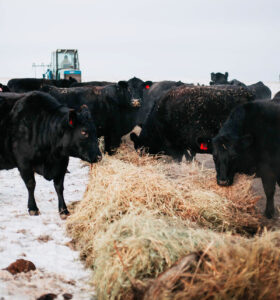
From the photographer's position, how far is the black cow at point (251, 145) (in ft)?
15.0

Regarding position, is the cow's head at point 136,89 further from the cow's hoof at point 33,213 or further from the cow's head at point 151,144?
A: the cow's hoof at point 33,213

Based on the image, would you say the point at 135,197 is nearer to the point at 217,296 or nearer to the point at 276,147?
the point at 276,147

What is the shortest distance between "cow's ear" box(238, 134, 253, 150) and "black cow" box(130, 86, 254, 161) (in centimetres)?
162

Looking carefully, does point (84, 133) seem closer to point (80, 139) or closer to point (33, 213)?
point (80, 139)

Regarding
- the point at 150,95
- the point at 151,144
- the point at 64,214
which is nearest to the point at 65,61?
the point at 150,95

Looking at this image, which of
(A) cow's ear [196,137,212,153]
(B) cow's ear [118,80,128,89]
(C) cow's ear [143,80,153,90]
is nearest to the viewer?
(A) cow's ear [196,137,212,153]

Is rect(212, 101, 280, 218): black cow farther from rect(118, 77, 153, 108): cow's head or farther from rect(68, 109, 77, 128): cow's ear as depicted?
rect(118, 77, 153, 108): cow's head

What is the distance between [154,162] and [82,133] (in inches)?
95.8

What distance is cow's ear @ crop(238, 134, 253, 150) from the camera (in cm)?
454

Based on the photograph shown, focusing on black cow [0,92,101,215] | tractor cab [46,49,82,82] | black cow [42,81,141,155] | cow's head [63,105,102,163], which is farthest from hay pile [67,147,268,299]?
tractor cab [46,49,82,82]

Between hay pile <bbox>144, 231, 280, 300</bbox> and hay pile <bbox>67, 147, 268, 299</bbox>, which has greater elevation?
hay pile <bbox>144, 231, 280, 300</bbox>

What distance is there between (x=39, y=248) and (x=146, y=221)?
1216 mm

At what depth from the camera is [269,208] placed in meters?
4.74

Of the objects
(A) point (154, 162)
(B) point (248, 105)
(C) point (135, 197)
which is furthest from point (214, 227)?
(A) point (154, 162)
